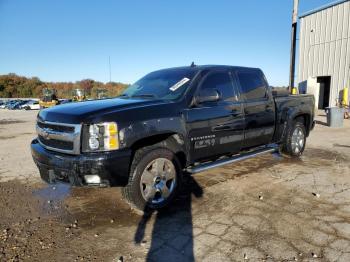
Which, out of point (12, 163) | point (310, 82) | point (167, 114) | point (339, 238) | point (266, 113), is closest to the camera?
point (339, 238)

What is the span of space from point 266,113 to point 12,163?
19.2 feet

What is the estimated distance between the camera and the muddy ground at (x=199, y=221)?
3.09 metres

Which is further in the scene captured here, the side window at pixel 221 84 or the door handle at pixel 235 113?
the door handle at pixel 235 113

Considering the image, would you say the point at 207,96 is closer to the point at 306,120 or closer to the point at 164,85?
the point at 164,85

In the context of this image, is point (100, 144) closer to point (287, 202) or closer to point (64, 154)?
point (64, 154)

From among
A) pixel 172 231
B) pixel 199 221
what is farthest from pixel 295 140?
pixel 172 231

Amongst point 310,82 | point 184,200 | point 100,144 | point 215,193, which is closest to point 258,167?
point 215,193

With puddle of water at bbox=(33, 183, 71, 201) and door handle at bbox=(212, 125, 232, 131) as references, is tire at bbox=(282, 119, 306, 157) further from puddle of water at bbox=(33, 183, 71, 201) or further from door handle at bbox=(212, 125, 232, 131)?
puddle of water at bbox=(33, 183, 71, 201)

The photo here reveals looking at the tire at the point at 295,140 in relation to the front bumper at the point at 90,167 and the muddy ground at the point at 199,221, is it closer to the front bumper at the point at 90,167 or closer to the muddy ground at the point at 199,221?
the muddy ground at the point at 199,221

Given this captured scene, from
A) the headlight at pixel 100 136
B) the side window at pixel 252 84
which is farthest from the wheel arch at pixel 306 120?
the headlight at pixel 100 136

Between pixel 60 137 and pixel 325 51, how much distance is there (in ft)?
69.9

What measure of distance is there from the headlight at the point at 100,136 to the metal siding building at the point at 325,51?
19289 mm

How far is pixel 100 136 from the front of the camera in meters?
3.57

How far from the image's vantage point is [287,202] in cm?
435
